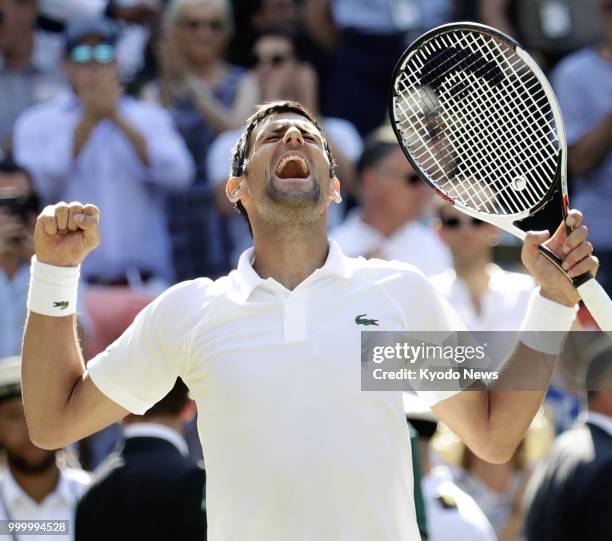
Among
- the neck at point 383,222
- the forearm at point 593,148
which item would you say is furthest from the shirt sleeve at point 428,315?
the forearm at point 593,148

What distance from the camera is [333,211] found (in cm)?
770

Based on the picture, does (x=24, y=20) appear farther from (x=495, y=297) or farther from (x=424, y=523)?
(x=424, y=523)

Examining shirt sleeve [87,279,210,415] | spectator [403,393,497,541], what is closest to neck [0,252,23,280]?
spectator [403,393,497,541]

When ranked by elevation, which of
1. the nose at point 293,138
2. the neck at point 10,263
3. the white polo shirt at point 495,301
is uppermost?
the nose at point 293,138

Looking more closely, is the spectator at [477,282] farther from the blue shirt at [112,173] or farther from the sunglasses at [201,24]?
the sunglasses at [201,24]

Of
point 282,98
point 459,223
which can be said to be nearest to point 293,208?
point 459,223

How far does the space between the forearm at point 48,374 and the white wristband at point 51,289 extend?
24mm

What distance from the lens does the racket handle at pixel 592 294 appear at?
3.37m

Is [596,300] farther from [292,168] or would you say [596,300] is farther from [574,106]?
[574,106]

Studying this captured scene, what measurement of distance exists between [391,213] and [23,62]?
8.30 ft

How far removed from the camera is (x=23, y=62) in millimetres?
7859

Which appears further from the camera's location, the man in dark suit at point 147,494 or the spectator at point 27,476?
the spectator at point 27,476

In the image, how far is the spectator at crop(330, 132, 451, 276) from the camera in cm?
688

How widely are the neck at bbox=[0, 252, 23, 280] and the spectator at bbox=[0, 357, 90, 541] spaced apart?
1.23m
